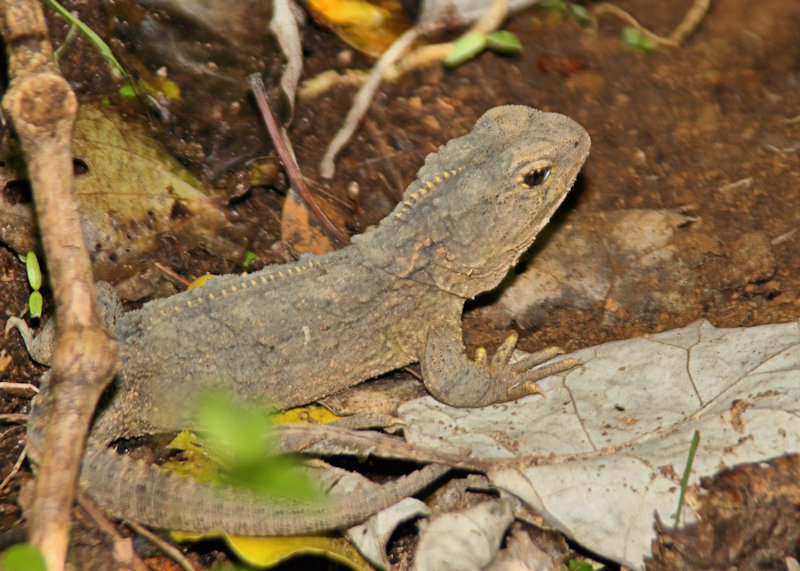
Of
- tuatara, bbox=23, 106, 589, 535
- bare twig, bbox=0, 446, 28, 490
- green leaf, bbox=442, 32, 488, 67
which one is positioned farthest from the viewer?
green leaf, bbox=442, 32, 488, 67

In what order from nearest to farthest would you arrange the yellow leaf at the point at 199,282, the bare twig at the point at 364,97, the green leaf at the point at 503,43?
1. the yellow leaf at the point at 199,282
2. the bare twig at the point at 364,97
3. the green leaf at the point at 503,43

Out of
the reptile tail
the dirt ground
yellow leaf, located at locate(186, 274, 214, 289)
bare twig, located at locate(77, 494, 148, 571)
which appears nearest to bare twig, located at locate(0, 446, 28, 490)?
the dirt ground

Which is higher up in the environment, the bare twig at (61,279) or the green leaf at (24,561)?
the bare twig at (61,279)

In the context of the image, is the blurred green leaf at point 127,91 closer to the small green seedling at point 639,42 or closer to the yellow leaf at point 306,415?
the yellow leaf at point 306,415

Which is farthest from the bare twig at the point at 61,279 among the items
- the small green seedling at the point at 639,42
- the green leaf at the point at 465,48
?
the small green seedling at the point at 639,42

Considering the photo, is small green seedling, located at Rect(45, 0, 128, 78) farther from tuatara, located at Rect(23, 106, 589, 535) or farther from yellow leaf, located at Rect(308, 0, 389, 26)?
tuatara, located at Rect(23, 106, 589, 535)

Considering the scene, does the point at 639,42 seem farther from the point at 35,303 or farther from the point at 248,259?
the point at 35,303
